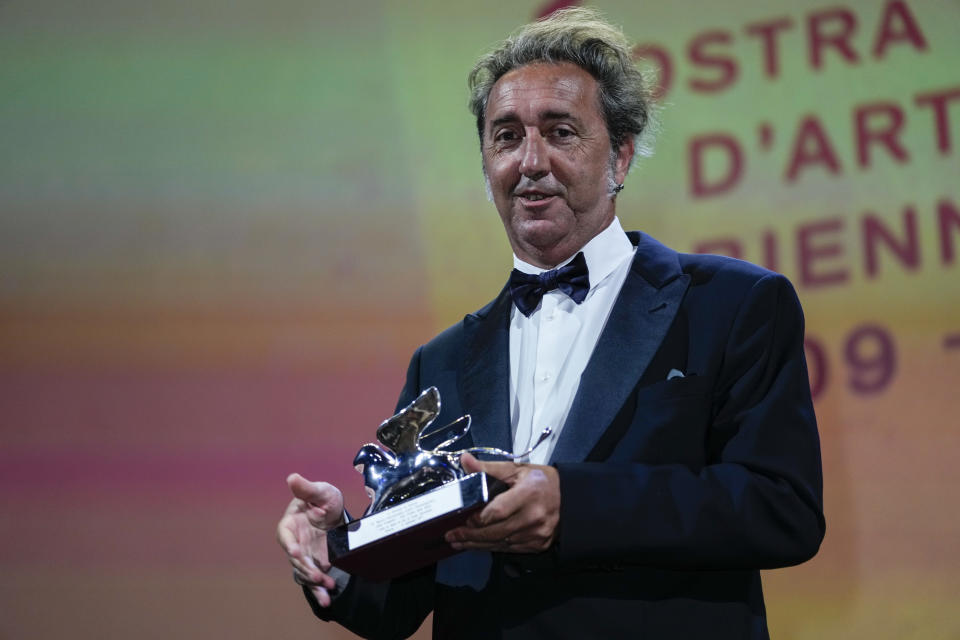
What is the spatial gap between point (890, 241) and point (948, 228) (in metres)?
0.13

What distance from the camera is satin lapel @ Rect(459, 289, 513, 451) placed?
5.27ft

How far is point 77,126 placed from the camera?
2.94 metres

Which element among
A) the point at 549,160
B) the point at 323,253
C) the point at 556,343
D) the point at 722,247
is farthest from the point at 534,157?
the point at 323,253

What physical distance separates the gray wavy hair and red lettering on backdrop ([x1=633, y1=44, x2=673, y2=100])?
784 mm

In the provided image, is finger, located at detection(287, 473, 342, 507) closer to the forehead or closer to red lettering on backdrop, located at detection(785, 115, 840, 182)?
the forehead

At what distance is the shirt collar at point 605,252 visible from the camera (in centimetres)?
178

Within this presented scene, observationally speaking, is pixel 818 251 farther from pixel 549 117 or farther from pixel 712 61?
pixel 549 117

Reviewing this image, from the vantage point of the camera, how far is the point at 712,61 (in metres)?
2.66

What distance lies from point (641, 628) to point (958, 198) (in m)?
1.50

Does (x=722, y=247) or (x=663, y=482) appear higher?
(x=722, y=247)

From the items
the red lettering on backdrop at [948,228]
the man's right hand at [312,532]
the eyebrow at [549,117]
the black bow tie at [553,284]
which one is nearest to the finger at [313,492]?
the man's right hand at [312,532]

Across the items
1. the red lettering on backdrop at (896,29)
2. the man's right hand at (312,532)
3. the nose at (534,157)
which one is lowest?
the man's right hand at (312,532)

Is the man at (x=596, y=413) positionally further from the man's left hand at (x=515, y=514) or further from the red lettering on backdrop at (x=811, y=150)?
the red lettering on backdrop at (x=811, y=150)

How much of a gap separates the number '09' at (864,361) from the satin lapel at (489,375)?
97cm
